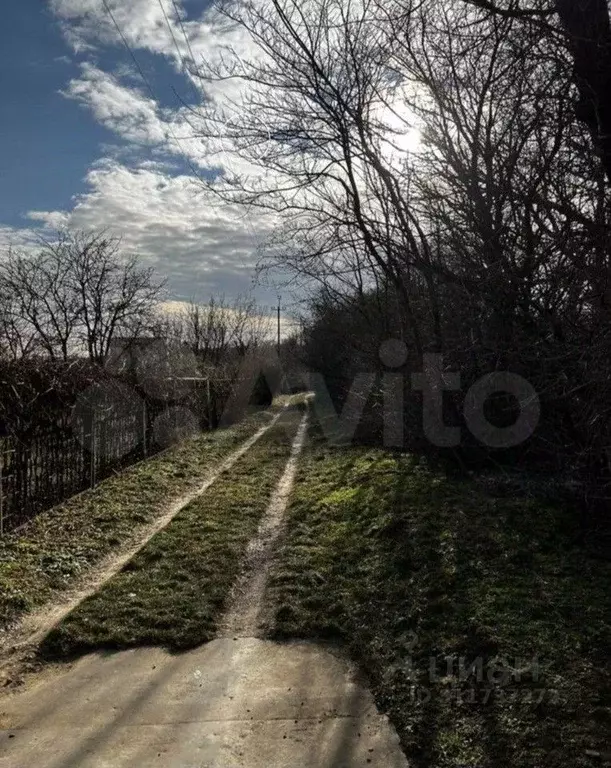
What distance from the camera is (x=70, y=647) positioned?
448 centimetres

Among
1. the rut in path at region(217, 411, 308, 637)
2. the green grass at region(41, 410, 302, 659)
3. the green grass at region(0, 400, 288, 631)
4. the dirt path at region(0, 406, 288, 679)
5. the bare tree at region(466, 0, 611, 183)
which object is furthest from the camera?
the green grass at region(0, 400, 288, 631)

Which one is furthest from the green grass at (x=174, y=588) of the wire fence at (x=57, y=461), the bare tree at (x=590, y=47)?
the bare tree at (x=590, y=47)

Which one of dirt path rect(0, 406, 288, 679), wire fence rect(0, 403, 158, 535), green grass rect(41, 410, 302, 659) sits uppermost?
wire fence rect(0, 403, 158, 535)

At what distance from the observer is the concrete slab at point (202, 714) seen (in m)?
3.10

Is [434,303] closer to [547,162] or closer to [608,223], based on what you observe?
[547,162]

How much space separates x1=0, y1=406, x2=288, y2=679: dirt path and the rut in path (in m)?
1.28

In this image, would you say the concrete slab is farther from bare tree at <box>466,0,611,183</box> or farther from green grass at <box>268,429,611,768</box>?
bare tree at <box>466,0,611,183</box>

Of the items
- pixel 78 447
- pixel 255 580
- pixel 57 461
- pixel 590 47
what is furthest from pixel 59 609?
pixel 590 47

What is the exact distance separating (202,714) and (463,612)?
6.60ft

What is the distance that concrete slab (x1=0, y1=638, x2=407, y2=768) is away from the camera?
3.10 metres

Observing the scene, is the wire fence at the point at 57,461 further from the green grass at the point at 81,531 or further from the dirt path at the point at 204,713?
the dirt path at the point at 204,713

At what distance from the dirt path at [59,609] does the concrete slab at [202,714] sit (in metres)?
0.44

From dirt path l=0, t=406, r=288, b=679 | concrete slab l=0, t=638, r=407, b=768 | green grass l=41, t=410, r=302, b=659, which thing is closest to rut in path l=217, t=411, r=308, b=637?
green grass l=41, t=410, r=302, b=659

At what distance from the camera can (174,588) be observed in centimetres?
559
